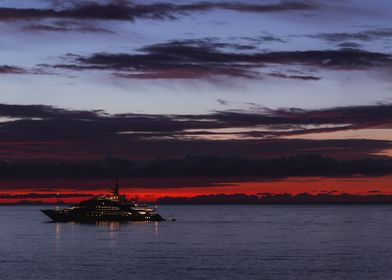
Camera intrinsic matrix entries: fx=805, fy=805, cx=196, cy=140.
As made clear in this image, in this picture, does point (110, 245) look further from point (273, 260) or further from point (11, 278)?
point (11, 278)

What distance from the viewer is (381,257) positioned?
136750mm

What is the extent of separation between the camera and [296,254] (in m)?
141

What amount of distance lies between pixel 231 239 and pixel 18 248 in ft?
172

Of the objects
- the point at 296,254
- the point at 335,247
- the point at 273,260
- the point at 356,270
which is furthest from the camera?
the point at 335,247

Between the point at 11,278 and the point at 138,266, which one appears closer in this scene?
the point at 11,278

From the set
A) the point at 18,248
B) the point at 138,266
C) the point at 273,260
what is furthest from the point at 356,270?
the point at 18,248

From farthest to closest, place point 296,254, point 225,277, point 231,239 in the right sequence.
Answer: point 231,239, point 296,254, point 225,277

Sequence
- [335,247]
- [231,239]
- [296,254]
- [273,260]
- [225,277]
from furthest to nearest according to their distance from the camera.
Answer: [231,239], [335,247], [296,254], [273,260], [225,277]

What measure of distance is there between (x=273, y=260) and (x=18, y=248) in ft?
187

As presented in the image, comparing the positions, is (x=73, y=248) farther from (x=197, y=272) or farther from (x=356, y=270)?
(x=356, y=270)

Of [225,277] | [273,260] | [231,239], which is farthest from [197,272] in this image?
[231,239]

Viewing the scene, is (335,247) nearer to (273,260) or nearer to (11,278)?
(273,260)

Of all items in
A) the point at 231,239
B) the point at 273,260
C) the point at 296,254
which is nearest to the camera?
the point at 273,260

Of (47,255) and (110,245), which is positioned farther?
(110,245)
